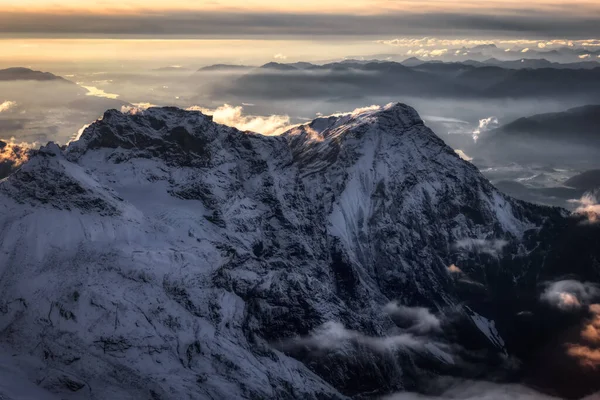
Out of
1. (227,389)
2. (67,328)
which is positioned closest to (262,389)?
(227,389)

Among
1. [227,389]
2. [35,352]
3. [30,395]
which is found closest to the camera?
[30,395]

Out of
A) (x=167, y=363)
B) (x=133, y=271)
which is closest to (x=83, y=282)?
(x=133, y=271)

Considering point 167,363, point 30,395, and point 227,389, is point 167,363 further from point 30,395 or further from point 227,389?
point 30,395

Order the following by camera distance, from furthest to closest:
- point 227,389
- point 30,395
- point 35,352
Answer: point 227,389, point 35,352, point 30,395

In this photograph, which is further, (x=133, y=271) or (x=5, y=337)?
(x=133, y=271)

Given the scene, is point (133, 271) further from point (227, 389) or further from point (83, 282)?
point (227, 389)

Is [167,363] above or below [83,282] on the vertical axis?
below

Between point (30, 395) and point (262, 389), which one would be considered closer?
point (30, 395)

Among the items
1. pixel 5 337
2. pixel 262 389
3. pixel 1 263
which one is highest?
pixel 1 263

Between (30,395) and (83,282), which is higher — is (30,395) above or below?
below
